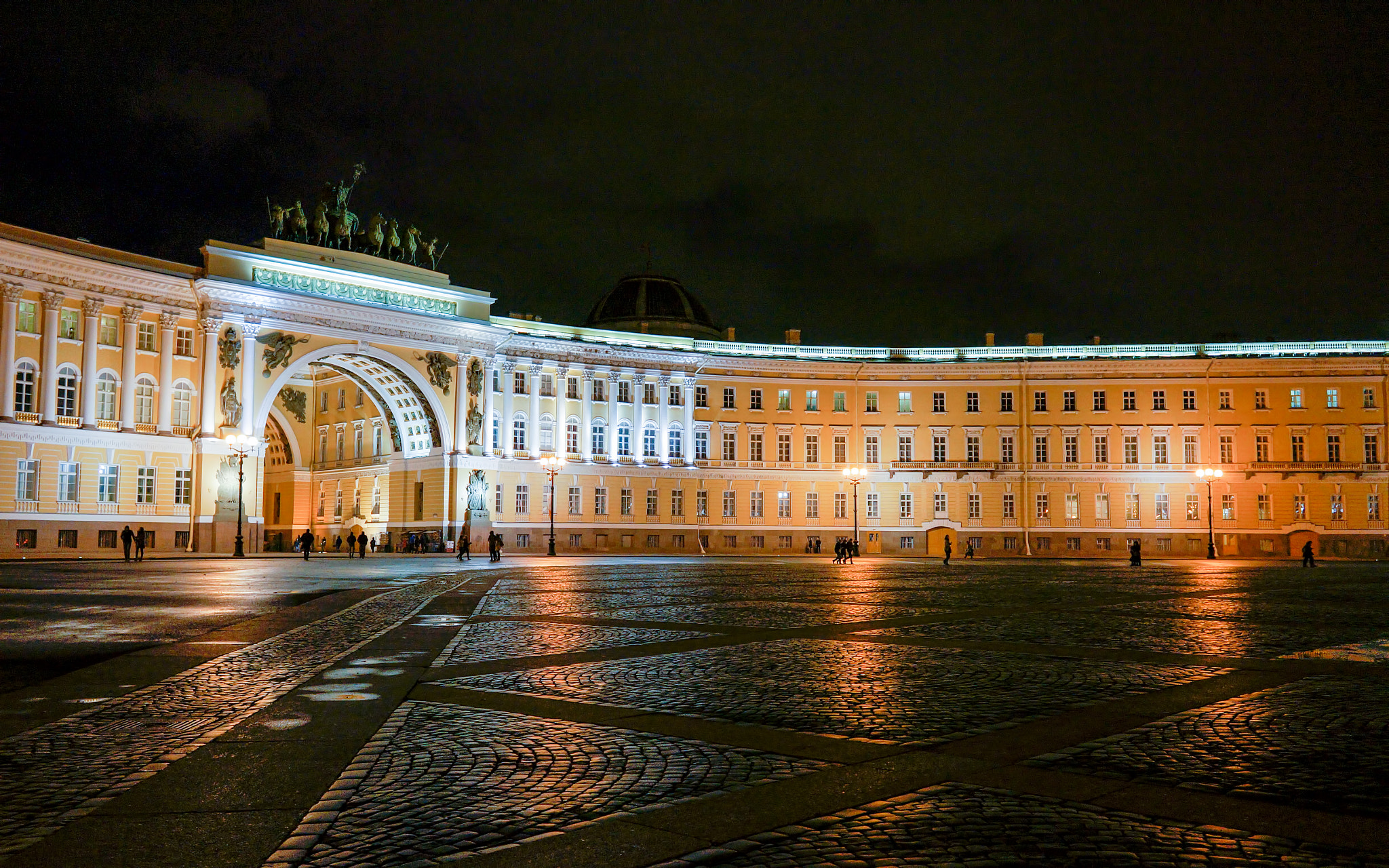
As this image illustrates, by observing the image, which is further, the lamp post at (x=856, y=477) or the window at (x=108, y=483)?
the lamp post at (x=856, y=477)

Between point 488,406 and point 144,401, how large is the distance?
20169mm

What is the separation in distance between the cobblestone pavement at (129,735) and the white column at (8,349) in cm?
4842

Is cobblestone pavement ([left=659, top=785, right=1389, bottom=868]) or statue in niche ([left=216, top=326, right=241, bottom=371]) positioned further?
statue in niche ([left=216, top=326, right=241, bottom=371])

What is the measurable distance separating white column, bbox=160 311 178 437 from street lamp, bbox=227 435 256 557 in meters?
3.15

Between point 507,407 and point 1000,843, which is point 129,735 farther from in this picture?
point 507,407

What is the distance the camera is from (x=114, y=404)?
5819cm

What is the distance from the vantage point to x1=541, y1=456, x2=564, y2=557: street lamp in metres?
61.6

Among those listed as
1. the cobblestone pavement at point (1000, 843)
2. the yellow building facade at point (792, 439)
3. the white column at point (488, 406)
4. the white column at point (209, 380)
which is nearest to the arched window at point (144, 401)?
the white column at point (209, 380)

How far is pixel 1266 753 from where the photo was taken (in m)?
7.77

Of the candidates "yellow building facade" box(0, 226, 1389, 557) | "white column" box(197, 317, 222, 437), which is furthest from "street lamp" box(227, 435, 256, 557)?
"yellow building facade" box(0, 226, 1389, 557)

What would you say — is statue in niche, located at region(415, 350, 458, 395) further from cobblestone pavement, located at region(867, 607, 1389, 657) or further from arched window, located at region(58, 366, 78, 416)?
cobblestone pavement, located at region(867, 607, 1389, 657)

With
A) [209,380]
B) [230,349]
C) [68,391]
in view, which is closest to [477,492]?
[230,349]

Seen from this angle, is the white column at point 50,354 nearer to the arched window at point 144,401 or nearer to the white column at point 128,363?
the white column at point 128,363

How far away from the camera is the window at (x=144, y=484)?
5822cm
